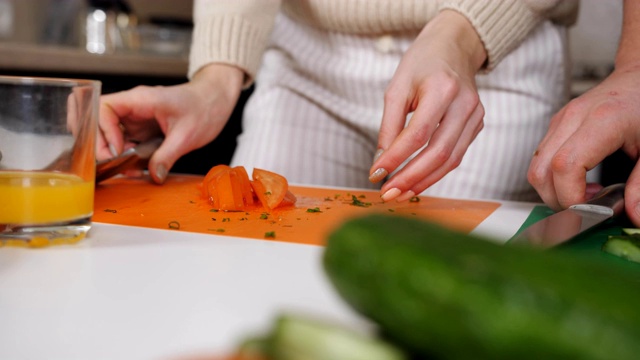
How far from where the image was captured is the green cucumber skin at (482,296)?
312mm

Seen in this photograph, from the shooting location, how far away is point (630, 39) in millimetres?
1276

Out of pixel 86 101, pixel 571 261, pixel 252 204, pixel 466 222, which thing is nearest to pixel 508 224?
pixel 466 222

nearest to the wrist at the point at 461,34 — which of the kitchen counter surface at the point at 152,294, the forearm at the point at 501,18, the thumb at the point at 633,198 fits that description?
the forearm at the point at 501,18

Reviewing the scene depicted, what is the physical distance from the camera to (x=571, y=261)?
349 millimetres

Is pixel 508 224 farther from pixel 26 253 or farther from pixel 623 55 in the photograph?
pixel 26 253

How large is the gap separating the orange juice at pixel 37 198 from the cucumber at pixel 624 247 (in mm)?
630

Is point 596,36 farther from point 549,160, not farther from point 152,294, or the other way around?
point 152,294

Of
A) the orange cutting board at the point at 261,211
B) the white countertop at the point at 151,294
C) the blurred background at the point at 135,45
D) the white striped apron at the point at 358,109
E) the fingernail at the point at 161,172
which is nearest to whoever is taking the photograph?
the white countertop at the point at 151,294

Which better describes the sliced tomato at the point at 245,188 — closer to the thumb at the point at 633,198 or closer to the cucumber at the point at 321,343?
the thumb at the point at 633,198

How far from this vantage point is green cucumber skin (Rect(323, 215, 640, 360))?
12.3 inches

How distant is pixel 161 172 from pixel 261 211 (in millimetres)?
335

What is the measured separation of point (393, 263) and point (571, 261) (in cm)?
9

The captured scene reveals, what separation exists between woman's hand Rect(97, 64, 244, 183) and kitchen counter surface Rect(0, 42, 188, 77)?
143 cm

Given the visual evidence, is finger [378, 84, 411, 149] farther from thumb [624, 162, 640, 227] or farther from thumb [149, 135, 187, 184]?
thumb [149, 135, 187, 184]
